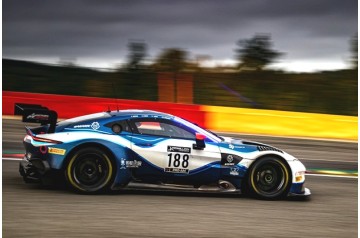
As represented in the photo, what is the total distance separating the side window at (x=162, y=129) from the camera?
882 cm

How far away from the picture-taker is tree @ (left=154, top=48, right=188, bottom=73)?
70.9 ft

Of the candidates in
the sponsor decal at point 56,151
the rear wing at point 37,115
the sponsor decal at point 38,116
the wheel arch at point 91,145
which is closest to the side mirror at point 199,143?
the wheel arch at point 91,145

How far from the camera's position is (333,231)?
7.43 metres

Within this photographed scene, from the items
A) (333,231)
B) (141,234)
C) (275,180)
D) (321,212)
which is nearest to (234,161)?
(275,180)

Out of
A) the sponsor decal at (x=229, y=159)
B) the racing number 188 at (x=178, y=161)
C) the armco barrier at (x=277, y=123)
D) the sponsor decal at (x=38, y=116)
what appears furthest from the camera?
the armco barrier at (x=277, y=123)

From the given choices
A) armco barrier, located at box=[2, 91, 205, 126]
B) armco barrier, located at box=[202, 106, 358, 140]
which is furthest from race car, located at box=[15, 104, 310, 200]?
armco barrier, located at box=[2, 91, 205, 126]

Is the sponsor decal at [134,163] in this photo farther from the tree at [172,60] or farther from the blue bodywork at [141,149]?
the tree at [172,60]

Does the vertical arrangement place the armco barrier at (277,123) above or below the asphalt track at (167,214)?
above

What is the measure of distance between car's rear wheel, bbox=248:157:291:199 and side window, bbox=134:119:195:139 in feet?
3.32

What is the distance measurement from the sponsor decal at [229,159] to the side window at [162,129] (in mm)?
482

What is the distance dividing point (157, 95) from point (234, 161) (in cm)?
1061

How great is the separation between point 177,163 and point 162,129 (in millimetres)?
507

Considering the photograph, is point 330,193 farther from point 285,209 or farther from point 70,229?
point 70,229

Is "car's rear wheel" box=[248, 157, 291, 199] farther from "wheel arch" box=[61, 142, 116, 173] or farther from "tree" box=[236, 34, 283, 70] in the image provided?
"tree" box=[236, 34, 283, 70]
